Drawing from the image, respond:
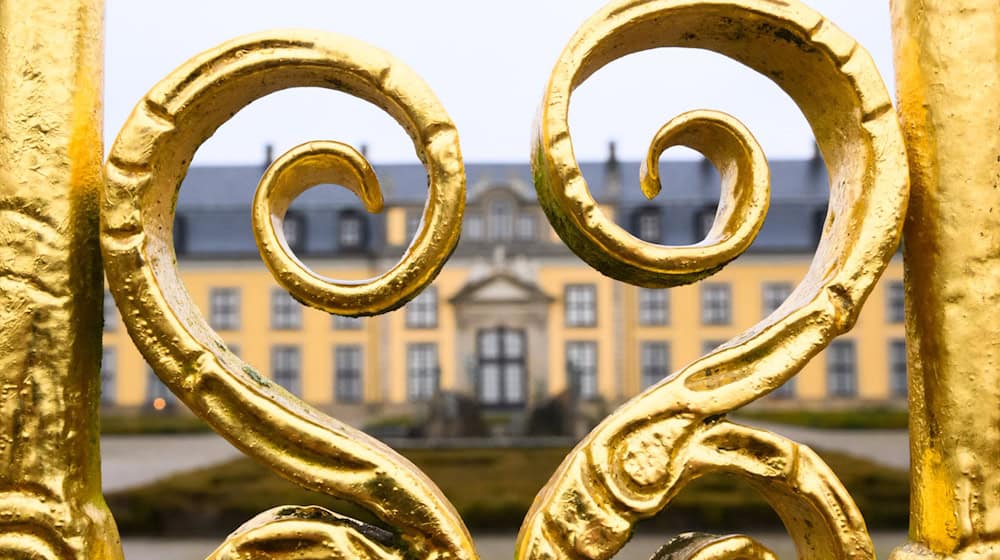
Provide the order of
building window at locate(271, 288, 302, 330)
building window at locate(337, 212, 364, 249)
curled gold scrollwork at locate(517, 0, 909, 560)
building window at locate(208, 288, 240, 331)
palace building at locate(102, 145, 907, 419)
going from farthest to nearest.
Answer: building window at locate(337, 212, 364, 249), building window at locate(271, 288, 302, 330), building window at locate(208, 288, 240, 331), palace building at locate(102, 145, 907, 419), curled gold scrollwork at locate(517, 0, 909, 560)

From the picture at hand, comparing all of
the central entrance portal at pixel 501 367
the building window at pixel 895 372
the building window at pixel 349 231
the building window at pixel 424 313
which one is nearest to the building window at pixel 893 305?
the building window at pixel 895 372

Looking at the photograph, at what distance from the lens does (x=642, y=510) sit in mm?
528

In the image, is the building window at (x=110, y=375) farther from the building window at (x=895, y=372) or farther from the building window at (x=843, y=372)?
the building window at (x=895, y=372)

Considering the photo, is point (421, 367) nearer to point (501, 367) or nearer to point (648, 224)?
point (501, 367)

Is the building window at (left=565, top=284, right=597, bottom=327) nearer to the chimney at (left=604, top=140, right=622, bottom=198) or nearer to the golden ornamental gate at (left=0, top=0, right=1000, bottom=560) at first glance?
the chimney at (left=604, top=140, right=622, bottom=198)

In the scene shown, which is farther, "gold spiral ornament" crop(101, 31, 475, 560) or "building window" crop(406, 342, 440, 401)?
"building window" crop(406, 342, 440, 401)

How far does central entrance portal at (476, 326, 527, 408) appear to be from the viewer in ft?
68.8

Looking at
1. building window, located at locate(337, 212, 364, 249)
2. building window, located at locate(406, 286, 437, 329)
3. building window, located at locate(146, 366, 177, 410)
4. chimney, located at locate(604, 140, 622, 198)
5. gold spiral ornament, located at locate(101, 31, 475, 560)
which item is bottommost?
building window, located at locate(146, 366, 177, 410)

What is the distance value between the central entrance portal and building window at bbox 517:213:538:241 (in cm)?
246

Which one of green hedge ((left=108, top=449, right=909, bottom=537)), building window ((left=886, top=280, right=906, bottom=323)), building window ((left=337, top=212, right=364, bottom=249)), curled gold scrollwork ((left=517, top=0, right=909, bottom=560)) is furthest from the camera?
building window ((left=337, top=212, right=364, bottom=249))

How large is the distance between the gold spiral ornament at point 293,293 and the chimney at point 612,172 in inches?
835

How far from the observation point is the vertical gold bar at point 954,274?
22.9 inches

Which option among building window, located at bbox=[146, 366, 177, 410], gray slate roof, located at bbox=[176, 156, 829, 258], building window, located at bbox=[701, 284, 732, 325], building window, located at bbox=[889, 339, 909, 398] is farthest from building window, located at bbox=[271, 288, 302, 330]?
building window, located at bbox=[889, 339, 909, 398]

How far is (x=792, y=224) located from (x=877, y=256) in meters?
21.9
